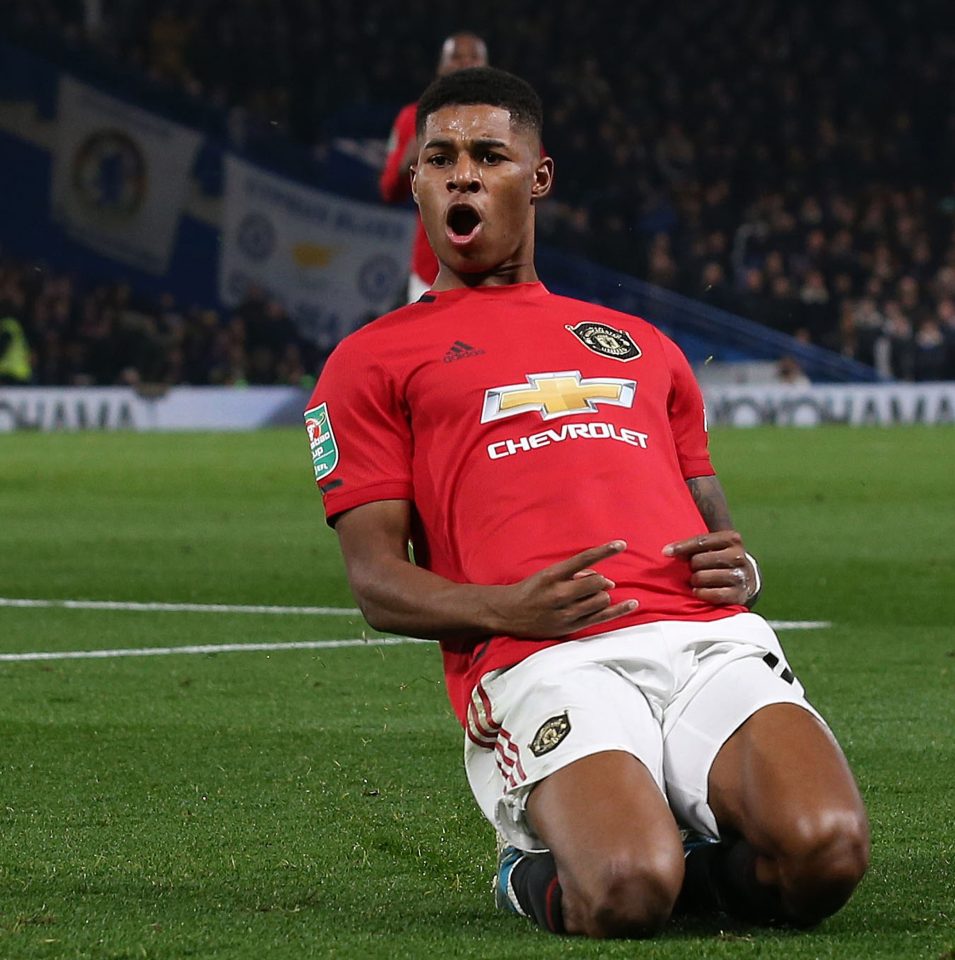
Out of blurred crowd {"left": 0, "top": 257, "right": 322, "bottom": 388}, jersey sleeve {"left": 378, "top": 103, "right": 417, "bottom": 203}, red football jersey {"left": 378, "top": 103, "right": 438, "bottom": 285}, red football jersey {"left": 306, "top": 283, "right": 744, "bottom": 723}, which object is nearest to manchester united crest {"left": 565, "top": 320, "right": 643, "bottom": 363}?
red football jersey {"left": 306, "top": 283, "right": 744, "bottom": 723}

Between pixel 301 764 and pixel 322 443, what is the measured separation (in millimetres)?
1301

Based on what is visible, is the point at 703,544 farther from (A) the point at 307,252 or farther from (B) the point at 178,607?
Answer: (A) the point at 307,252

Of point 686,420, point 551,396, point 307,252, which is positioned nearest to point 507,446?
point 551,396

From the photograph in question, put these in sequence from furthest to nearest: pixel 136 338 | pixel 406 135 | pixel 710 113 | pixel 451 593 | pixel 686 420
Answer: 1. pixel 710 113
2. pixel 136 338
3. pixel 406 135
4. pixel 686 420
5. pixel 451 593

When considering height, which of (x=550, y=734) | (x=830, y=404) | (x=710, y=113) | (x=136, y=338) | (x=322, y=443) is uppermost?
(x=710, y=113)

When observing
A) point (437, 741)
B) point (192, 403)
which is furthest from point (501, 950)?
point (192, 403)

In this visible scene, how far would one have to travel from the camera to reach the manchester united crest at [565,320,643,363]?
3.86 m

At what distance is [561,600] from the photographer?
3.39 m

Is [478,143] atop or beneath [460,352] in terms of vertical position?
atop

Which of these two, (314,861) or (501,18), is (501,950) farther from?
(501,18)

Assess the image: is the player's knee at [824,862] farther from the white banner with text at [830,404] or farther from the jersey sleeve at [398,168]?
the white banner with text at [830,404]

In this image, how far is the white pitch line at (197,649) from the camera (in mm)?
6645

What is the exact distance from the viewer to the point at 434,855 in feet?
12.7

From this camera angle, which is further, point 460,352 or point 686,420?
point 686,420
